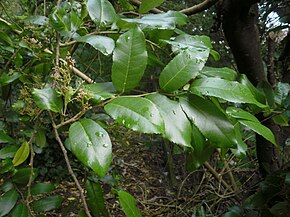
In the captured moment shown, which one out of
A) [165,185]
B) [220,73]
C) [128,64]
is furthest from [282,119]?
[165,185]

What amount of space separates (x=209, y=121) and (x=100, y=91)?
0.17 m

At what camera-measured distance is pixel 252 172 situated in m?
1.63

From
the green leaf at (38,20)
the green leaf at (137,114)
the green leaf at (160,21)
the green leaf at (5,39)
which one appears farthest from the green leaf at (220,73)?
the green leaf at (5,39)

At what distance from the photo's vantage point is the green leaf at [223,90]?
17.8 inches

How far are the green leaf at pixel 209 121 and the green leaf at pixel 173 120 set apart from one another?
0.07 ft

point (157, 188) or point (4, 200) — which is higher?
point (4, 200)

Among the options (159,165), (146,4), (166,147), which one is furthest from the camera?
(159,165)

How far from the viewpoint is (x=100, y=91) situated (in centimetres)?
49

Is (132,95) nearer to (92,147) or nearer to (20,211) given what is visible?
(92,147)

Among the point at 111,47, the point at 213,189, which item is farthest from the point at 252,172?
the point at 111,47

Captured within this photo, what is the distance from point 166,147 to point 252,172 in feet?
3.78

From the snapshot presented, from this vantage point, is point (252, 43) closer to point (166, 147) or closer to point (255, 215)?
point (255, 215)

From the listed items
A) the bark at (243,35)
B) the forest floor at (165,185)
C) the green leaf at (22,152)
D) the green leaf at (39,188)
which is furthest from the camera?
the forest floor at (165,185)

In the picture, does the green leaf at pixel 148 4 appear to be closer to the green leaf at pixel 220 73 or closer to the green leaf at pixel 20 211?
the green leaf at pixel 220 73
